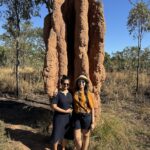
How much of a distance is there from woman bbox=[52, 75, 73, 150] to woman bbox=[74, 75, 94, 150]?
17 cm

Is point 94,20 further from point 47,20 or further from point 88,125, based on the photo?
point 88,125

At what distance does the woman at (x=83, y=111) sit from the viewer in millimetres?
8383

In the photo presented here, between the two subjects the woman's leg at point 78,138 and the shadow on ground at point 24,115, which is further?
the shadow on ground at point 24,115

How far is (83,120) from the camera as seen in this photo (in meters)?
8.41

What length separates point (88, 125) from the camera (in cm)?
843

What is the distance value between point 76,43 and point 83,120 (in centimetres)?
263

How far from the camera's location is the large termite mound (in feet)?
32.5

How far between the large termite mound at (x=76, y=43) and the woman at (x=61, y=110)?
1.24m

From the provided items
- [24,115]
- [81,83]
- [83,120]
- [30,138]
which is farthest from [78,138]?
[24,115]

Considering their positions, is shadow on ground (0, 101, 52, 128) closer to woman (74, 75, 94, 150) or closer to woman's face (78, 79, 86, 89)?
woman (74, 75, 94, 150)

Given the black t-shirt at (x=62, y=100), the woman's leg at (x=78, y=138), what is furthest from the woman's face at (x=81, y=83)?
the woman's leg at (x=78, y=138)

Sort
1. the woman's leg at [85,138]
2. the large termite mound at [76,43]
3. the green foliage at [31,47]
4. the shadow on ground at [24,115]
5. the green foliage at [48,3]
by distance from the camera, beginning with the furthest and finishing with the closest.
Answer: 1. the green foliage at [31,47]
2. the green foliage at [48,3]
3. the shadow on ground at [24,115]
4. the large termite mound at [76,43]
5. the woman's leg at [85,138]

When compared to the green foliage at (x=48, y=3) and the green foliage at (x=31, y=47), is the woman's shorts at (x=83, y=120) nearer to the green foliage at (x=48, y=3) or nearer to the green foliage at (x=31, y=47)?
the green foliage at (x=48, y=3)

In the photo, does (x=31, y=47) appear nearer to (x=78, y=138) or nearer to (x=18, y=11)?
(x=18, y=11)
